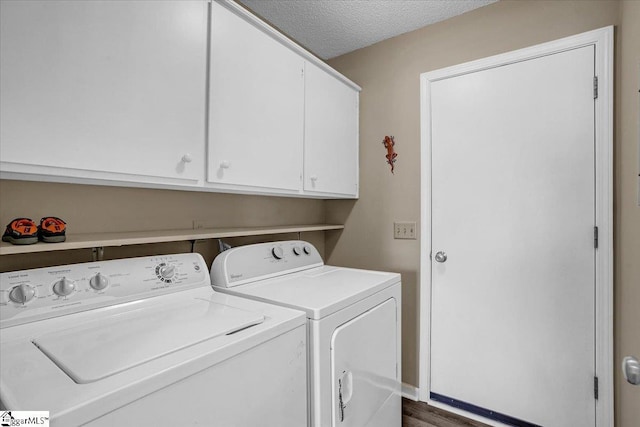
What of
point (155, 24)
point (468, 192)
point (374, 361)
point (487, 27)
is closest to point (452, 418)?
point (374, 361)

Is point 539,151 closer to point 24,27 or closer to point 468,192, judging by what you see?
point 468,192

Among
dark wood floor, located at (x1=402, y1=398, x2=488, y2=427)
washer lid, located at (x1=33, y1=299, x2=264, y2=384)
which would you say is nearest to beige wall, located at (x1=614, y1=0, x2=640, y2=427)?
dark wood floor, located at (x1=402, y1=398, x2=488, y2=427)

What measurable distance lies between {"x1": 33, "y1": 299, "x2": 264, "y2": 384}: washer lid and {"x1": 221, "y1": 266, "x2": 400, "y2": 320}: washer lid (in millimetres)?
194

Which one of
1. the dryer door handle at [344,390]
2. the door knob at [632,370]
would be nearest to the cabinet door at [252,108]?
the dryer door handle at [344,390]

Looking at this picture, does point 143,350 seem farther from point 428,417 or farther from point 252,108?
point 428,417

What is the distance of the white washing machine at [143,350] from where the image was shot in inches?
26.2

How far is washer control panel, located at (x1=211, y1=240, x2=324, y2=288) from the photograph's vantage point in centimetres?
148

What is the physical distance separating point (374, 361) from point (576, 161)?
1.47 m

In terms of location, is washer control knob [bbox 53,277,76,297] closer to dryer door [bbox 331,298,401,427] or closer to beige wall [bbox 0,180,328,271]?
beige wall [bbox 0,180,328,271]

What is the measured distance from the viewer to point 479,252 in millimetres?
1957

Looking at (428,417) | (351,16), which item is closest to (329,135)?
(351,16)

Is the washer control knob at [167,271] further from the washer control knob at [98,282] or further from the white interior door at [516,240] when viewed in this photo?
the white interior door at [516,240]

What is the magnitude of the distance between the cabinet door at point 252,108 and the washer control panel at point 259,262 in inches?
13.0

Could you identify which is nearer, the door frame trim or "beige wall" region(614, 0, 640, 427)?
"beige wall" region(614, 0, 640, 427)
